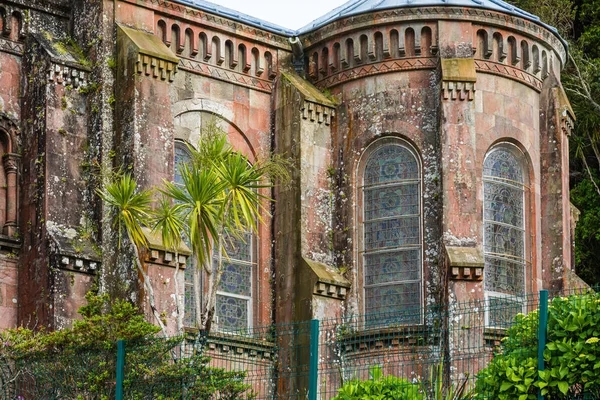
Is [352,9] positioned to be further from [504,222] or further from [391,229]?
[504,222]

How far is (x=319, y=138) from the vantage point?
33.7m

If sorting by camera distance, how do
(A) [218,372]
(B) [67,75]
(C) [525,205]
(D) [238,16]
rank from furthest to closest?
(D) [238,16] → (C) [525,205] → (B) [67,75] → (A) [218,372]

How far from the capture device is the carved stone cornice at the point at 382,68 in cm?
3328

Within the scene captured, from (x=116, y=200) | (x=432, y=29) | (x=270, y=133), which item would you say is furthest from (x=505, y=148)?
(x=116, y=200)

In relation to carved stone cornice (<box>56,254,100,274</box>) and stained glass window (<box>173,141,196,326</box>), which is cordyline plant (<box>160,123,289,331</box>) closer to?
carved stone cornice (<box>56,254,100,274</box>)

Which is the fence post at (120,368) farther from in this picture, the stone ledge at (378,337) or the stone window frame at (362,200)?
the stone window frame at (362,200)

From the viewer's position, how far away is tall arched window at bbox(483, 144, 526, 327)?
1294 inches

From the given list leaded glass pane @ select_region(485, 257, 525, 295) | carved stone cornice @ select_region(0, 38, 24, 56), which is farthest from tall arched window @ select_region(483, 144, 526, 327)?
carved stone cornice @ select_region(0, 38, 24, 56)

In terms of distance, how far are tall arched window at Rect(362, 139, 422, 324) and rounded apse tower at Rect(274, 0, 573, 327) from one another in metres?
0.02

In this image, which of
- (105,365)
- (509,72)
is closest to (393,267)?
(509,72)

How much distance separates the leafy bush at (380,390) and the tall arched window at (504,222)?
1100cm

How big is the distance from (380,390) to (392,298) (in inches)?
434

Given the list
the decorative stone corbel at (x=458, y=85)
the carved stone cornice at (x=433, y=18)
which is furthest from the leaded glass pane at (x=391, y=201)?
the carved stone cornice at (x=433, y=18)

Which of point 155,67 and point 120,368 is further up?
point 155,67
